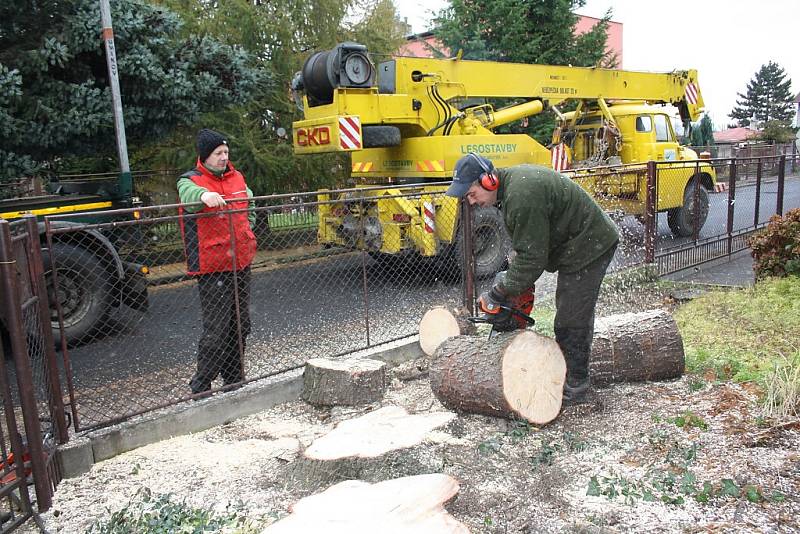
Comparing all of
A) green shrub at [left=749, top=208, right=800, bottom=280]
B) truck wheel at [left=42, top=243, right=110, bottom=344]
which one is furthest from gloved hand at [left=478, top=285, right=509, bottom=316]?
green shrub at [left=749, top=208, right=800, bottom=280]

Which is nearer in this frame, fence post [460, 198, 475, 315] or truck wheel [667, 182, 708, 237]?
fence post [460, 198, 475, 315]

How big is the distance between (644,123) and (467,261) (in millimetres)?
7036

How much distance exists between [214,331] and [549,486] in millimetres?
2447

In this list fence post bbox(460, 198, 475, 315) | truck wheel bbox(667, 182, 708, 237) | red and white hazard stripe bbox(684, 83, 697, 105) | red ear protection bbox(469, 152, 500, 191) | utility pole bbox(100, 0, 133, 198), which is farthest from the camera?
red and white hazard stripe bbox(684, 83, 697, 105)

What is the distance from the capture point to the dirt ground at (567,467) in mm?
2830

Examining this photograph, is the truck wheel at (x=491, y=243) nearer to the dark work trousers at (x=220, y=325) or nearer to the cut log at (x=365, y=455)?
the dark work trousers at (x=220, y=325)

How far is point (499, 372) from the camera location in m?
3.64

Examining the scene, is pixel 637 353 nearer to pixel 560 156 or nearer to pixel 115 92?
pixel 115 92

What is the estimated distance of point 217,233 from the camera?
4160 mm

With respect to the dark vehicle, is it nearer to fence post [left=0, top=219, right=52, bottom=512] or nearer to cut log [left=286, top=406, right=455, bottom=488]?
fence post [left=0, top=219, right=52, bottom=512]

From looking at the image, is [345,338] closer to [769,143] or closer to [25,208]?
[25,208]

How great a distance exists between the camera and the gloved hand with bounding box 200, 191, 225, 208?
12.9ft

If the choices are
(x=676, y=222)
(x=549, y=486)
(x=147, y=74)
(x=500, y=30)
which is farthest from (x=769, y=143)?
(x=549, y=486)

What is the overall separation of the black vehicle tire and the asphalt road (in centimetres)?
164
